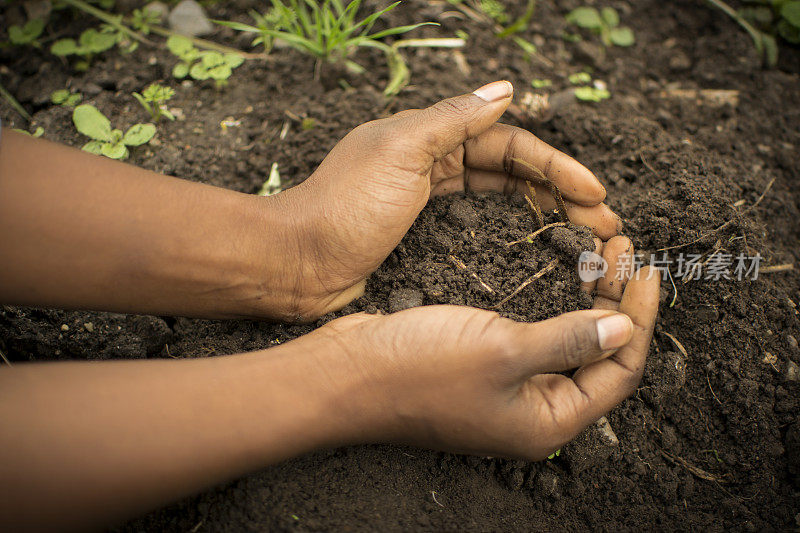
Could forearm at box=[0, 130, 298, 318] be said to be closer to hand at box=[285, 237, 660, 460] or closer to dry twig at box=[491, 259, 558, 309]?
hand at box=[285, 237, 660, 460]

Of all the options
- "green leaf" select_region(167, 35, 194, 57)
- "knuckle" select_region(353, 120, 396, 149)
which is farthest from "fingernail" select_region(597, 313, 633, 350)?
"green leaf" select_region(167, 35, 194, 57)

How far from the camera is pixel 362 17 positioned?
2.97 m

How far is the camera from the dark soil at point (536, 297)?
1.90m

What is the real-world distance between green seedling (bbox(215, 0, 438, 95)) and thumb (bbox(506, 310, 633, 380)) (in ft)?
5.02

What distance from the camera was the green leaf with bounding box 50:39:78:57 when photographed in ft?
9.06

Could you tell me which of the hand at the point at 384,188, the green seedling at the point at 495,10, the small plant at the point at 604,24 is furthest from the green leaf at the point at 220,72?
the small plant at the point at 604,24

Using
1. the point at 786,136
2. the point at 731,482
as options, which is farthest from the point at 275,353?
the point at 786,136

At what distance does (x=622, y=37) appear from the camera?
10.4ft

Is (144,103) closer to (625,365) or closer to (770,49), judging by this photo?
(625,365)

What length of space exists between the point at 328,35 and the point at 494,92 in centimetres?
→ 101

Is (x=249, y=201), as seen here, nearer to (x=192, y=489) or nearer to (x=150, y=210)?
(x=150, y=210)

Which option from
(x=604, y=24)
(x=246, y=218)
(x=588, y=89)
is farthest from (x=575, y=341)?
(x=604, y=24)

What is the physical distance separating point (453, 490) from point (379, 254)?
0.89 meters

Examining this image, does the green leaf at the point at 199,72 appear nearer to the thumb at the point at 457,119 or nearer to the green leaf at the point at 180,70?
the green leaf at the point at 180,70
